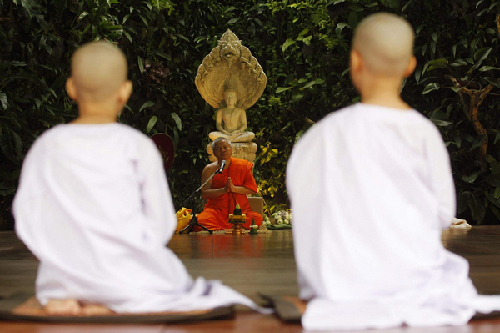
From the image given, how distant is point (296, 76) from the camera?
8.13 meters

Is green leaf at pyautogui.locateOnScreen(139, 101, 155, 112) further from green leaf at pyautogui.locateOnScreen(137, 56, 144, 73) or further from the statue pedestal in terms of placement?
the statue pedestal

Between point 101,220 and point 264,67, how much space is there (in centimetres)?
685

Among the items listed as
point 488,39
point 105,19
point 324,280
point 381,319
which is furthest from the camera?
point 488,39

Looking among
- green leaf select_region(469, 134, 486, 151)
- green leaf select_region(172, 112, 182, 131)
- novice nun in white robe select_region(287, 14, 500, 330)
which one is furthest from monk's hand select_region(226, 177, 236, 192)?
novice nun in white robe select_region(287, 14, 500, 330)

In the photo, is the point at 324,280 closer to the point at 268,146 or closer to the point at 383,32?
the point at 383,32

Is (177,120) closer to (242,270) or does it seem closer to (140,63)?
(140,63)

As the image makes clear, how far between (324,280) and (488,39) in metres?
6.31

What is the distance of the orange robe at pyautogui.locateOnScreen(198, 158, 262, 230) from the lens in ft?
18.6

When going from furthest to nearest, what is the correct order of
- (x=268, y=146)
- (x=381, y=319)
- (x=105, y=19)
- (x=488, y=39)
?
(x=268, y=146) < (x=488, y=39) < (x=105, y=19) < (x=381, y=319)

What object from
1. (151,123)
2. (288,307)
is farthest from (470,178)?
(288,307)

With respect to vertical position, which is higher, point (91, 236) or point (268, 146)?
point (91, 236)

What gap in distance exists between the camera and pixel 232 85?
7145mm

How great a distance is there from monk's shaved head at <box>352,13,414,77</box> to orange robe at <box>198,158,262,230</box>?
389 centimetres

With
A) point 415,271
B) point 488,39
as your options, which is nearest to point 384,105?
A: point 415,271
